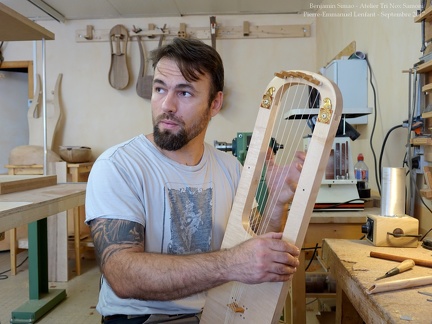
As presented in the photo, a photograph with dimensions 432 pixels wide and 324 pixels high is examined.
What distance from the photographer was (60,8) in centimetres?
395

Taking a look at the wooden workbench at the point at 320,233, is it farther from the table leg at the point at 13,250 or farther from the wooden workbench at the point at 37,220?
the table leg at the point at 13,250

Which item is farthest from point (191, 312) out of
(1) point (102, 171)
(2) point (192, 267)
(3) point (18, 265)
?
(3) point (18, 265)

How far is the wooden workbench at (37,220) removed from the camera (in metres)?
1.46

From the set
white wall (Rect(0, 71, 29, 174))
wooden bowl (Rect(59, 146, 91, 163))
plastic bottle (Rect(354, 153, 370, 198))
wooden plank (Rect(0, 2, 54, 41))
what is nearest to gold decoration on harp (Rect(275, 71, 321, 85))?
plastic bottle (Rect(354, 153, 370, 198))

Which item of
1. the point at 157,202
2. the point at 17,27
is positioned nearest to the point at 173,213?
the point at 157,202

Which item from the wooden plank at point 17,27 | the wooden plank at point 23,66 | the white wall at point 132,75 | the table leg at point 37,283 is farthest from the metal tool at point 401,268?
the wooden plank at point 23,66

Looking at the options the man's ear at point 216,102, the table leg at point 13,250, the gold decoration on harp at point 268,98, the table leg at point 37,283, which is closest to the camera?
the gold decoration on harp at point 268,98

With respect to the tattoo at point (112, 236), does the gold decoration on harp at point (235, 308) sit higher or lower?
lower

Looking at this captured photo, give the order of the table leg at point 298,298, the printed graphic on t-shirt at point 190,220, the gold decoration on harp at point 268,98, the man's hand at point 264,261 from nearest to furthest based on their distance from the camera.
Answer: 1. the man's hand at point 264,261
2. the gold decoration on harp at point 268,98
3. the printed graphic on t-shirt at point 190,220
4. the table leg at point 298,298

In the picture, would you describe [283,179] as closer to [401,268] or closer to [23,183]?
[401,268]

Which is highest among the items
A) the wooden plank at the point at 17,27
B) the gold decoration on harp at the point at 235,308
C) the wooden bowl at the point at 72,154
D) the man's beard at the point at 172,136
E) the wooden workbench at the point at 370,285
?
the wooden plank at the point at 17,27

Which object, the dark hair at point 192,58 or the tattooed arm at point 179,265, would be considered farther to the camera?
the dark hair at point 192,58

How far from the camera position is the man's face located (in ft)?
3.99

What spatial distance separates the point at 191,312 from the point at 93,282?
2240 millimetres
